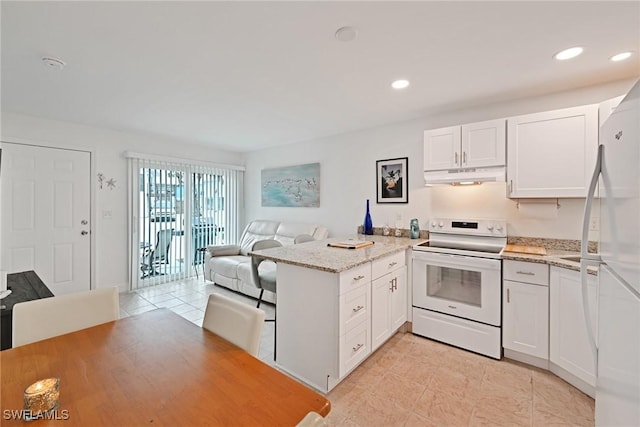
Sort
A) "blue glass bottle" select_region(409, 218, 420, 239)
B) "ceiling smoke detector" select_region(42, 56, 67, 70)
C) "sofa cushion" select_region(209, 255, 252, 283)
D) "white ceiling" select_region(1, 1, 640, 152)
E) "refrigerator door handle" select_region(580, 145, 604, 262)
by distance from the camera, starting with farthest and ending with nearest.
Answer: "sofa cushion" select_region(209, 255, 252, 283) → "blue glass bottle" select_region(409, 218, 420, 239) → "ceiling smoke detector" select_region(42, 56, 67, 70) → "white ceiling" select_region(1, 1, 640, 152) → "refrigerator door handle" select_region(580, 145, 604, 262)

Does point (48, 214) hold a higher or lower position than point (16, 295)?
higher

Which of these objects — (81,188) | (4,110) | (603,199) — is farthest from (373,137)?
(4,110)

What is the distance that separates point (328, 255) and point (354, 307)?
17.6 inches

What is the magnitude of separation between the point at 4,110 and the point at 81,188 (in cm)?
107

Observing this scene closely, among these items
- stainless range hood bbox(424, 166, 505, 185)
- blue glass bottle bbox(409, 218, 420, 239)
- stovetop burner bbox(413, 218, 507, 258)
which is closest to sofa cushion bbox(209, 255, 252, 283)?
blue glass bottle bbox(409, 218, 420, 239)

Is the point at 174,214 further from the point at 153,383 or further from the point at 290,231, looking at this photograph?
the point at 153,383

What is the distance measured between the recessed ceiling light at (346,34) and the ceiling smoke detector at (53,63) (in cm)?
200

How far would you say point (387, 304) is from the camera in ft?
7.93

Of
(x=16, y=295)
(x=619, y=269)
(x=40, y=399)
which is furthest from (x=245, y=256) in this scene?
(x=619, y=269)

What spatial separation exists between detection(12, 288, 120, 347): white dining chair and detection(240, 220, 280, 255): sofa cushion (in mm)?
3022

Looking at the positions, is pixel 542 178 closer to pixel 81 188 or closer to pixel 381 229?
pixel 381 229

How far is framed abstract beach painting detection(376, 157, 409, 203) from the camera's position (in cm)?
336

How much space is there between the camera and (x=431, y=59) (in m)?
1.95

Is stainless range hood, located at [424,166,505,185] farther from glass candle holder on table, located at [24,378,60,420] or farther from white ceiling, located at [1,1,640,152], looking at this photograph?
glass candle holder on table, located at [24,378,60,420]
